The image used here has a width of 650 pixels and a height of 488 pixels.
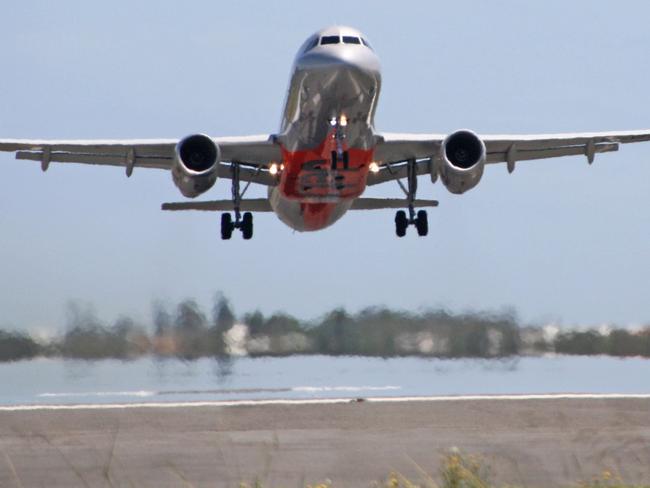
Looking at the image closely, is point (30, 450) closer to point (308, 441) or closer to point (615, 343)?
point (308, 441)

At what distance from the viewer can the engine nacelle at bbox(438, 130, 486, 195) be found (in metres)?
28.0

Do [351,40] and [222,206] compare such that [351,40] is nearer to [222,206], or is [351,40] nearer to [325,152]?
[325,152]

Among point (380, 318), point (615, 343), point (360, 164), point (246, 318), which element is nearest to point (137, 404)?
point (246, 318)

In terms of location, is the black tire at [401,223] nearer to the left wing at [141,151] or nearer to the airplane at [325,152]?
the airplane at [325,152]

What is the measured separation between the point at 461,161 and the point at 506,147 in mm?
3239

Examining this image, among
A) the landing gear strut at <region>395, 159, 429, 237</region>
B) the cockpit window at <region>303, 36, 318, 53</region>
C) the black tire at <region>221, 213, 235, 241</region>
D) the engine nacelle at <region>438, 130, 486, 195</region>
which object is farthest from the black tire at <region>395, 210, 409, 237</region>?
the cockpit window at <region>303, 36, 318, 53</region>

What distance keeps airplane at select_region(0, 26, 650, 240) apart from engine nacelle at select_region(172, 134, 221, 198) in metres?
0.02

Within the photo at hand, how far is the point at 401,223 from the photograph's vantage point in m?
33.2

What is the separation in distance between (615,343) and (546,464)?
989 centimetres

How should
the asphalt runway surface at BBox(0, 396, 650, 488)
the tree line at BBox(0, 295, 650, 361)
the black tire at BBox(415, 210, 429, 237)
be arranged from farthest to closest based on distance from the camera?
1. the black tire at BBox(415, 210, 429, 237)
2. the tree line at BBox(0, 295, 650, 361)
3. the asphalt runway surface at BBox(0, 396, 650, 488)

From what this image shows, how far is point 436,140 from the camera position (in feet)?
99.3

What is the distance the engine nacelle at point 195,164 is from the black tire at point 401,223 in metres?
6.34

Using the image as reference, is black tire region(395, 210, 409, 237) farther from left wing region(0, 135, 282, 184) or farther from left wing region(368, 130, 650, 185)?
left wing region(0, 135, 282, 184)

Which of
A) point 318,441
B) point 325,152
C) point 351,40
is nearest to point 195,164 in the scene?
point 325,152
